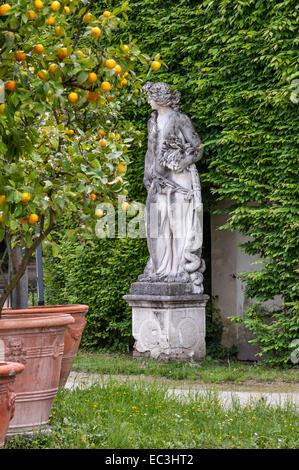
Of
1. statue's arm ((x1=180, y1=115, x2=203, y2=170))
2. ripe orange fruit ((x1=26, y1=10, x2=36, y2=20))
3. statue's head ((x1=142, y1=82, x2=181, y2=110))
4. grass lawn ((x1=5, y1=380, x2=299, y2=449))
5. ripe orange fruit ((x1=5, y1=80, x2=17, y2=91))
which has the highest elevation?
statue's head ((x1=142, y1=82, x2=181, y2=110))

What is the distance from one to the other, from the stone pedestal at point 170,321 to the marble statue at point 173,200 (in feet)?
0.72

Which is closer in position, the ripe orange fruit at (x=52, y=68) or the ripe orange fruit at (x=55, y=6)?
the ripe orange fruit at (x=55, y=6)

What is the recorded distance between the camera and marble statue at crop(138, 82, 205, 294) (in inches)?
345

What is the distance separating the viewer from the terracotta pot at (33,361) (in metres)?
4.58

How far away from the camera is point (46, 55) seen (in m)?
3.36

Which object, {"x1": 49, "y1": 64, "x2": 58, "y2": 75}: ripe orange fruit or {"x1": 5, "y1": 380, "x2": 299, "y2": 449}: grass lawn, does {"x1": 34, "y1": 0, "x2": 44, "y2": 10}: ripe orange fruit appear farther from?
{"x1": 5, "y1": 380, "x2": 299, "y2": 449}: grass lawn

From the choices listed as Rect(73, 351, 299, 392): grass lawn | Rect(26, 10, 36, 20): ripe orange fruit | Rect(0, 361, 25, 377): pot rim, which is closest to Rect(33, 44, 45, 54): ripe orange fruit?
Rect(26, 10, 36, 20): ripe orange fruit

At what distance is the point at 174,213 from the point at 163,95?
1.49 m

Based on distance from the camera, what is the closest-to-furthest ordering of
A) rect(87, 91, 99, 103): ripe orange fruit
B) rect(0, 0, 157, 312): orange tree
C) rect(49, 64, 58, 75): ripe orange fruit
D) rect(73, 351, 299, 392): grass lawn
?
1. rect(0, 0, 157, 312): orange tree
2. rect(49, 64, 58, 75): ripe orange fruit
3. rect(87, 91, 99, 103): ripe orange fruit
4. rect(73, 351, 299, 392): grass lawn

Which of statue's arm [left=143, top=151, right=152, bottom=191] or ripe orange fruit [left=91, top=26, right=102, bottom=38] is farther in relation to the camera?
statue's arm [left=143, top=151, right=152, bottom=191]

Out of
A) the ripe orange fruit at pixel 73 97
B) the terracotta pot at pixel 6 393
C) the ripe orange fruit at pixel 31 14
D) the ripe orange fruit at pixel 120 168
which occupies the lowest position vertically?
the terracotta pot at pixel 6 393

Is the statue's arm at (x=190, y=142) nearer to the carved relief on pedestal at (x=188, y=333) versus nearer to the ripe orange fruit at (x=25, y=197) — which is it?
the carved relief on pedestal at (x=188, y=333)

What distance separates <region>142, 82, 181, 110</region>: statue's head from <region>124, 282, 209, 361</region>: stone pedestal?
227 centimetres

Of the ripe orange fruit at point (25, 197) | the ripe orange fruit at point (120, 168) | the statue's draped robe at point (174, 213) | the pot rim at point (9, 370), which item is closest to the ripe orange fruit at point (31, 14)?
the ripe orange fruit at point (25, 197)
